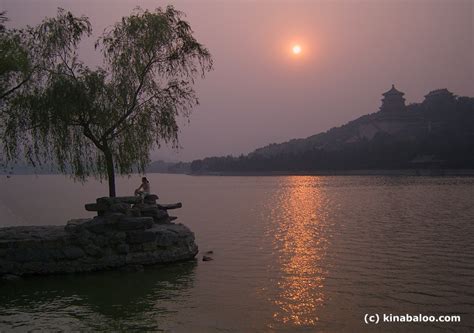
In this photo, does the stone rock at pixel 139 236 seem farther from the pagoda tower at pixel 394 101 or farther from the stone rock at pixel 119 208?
the pagoda tower at pixel 394 101

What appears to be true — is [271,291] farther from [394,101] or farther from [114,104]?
[394,101]

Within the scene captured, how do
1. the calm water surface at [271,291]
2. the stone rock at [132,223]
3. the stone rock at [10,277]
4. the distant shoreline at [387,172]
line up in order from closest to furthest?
the calm water surface at [271,291], the stone rock at [10,277], the stone rock at [132,223], the distant shoreline at [387,172]

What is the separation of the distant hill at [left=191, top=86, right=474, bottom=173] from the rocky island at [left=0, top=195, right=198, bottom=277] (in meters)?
92.5

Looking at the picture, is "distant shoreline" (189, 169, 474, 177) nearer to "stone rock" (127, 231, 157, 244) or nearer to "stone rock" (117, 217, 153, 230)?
"stone rock" (127, 231, 157, 244)

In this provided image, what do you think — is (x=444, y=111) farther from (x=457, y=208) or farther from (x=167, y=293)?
(x=167, y=293)

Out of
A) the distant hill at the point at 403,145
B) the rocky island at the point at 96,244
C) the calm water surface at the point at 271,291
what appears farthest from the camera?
the distant hill at the point at 403,145

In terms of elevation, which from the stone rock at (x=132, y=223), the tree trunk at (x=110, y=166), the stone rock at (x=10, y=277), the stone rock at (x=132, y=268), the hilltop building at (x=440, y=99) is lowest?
the stone rock at (x=132, y=268)

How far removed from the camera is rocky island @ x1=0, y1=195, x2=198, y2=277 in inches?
509

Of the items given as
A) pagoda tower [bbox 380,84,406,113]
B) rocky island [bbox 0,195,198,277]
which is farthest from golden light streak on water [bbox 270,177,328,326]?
pagoda tower [bbox 380,84,406,113]

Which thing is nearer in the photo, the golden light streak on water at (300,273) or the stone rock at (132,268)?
the golden light streak on water at (300,273)

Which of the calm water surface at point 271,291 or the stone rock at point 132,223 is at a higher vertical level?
the stone rock at point 132,223

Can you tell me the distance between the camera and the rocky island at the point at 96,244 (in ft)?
42.4

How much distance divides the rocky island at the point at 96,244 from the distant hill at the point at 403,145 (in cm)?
9251

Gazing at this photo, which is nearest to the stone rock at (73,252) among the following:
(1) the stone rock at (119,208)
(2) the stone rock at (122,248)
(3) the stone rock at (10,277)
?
(2) the stone rock at (122,248)
